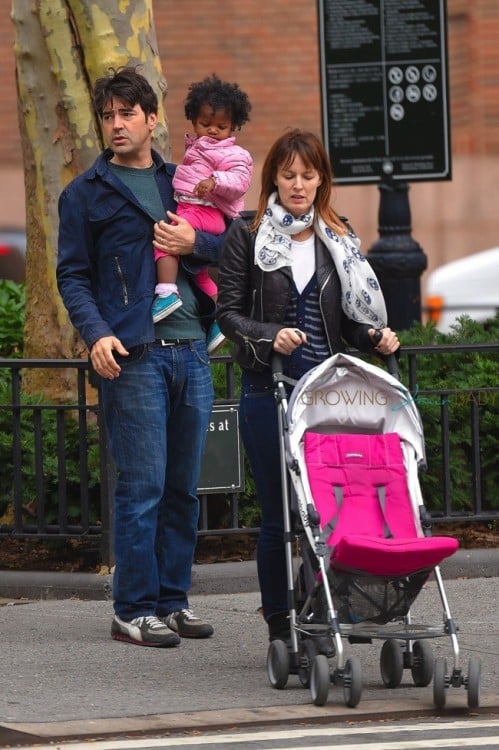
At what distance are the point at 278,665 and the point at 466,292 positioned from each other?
10.9 m

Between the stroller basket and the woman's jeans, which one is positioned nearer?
the stroller basket

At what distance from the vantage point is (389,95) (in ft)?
39.1

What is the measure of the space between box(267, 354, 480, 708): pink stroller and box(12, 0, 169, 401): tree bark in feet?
9.58

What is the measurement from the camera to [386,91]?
11930mm

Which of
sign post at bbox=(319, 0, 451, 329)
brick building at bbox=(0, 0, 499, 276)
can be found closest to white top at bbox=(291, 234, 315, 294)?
sign post at bbox=(319, 0, 451, 329)

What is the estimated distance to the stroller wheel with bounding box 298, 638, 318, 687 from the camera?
222 inches

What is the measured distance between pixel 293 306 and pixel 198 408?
775 mm

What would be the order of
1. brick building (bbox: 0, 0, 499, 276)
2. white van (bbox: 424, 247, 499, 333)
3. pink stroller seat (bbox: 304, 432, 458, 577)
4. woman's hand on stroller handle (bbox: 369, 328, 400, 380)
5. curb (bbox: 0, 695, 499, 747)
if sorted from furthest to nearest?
brick building (bbox: 0, 0, 499, 276), white van (bbox: 424, 247, 499, 333), woman's hand on stroller handle (bbox: 369, 328, 400, 380), pink stroller seat (bbox: 304, 432, 458, 577), curb (bbox: 0, 695, 499, 747)

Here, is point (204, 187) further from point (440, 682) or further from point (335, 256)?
point (440, 682)

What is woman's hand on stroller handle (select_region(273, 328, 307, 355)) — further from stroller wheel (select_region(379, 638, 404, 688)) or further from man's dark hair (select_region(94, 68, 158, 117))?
man's dark hair (select_region(94, 68, 158, 117))

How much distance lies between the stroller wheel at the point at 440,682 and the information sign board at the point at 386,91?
685 centimetres

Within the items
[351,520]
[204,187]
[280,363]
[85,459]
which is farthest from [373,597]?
[85,459]

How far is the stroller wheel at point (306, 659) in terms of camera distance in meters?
5.64

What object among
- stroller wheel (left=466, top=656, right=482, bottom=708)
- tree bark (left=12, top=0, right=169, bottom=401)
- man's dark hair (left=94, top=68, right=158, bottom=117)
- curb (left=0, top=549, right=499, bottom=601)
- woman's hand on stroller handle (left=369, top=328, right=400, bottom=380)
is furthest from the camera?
tree bark (left=12, top=0, right=169, bottom=401)
